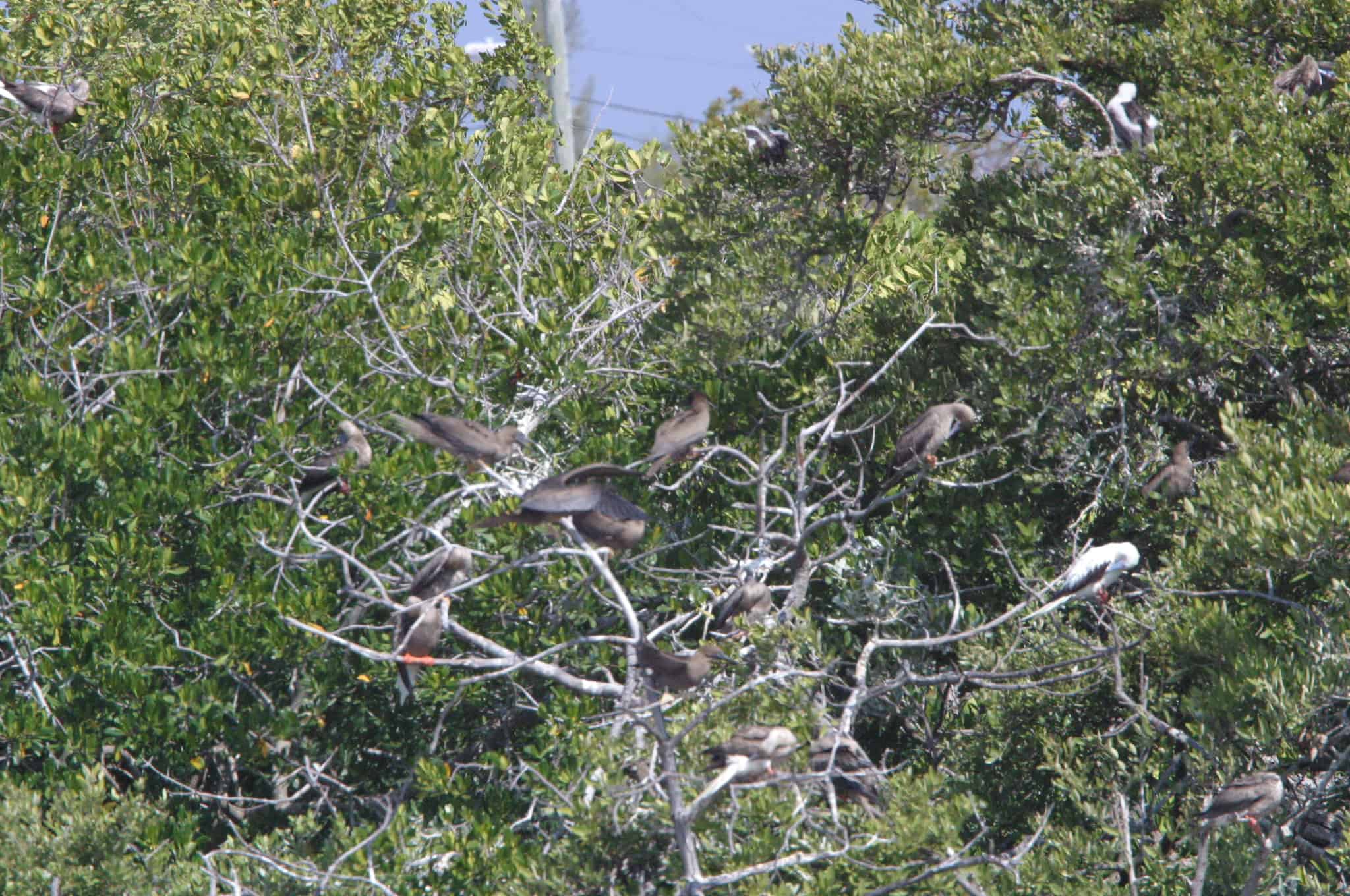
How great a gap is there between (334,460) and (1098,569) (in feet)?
9.55

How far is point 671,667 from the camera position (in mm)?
3789

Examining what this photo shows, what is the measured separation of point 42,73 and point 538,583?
5199 mm

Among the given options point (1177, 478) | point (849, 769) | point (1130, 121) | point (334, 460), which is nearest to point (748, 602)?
point (849, 769)

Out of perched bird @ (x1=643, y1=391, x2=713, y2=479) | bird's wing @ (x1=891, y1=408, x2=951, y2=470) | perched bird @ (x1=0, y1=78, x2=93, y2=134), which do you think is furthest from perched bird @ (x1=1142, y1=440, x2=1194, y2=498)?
perched bird @ (x1=0, y1=78, x2=93, y2=134)

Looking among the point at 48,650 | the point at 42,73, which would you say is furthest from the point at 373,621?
the point at 42,73

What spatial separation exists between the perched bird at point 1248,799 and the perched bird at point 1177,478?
1278 mm

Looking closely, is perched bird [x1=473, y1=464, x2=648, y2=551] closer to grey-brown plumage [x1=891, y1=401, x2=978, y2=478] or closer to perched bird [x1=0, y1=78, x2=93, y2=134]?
grey-brown plumage [x1=891, y1=401, x2=978, y2=478]

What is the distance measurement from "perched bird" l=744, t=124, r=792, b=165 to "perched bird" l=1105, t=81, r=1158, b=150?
1387mm

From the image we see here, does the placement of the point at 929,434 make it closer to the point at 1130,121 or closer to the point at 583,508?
the point at 1130,121

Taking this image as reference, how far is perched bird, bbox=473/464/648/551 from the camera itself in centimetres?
350

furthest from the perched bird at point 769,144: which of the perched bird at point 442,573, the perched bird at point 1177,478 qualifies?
the perched bird at point 442,573

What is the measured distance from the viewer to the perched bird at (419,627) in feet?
12.6

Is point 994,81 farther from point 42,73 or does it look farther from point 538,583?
point 42,73

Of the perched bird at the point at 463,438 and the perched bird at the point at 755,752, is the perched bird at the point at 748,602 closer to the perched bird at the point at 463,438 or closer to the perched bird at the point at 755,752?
the perched bird at the point at 755,752
